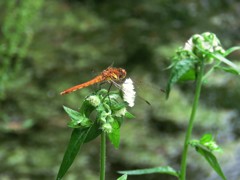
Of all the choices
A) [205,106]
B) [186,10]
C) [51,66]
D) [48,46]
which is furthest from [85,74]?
[186,10]

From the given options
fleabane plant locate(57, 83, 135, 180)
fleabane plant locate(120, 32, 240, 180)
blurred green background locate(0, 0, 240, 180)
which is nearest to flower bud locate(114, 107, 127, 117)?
fleabane plant locate(57, 83, 135, 180)

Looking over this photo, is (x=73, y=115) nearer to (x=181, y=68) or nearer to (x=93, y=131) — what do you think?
(x=93, y=131)

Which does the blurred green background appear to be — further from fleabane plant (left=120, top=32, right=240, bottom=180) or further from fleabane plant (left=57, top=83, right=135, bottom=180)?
fleabane plant (left=57, top=83, right=135, bottom=180)

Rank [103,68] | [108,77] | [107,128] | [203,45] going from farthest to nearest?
[103,68]
[203,45]
[108,77]
[107,128]

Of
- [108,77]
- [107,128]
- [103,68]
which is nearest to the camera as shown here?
[107,128]

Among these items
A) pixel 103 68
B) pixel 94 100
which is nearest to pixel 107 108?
pixel 94 100

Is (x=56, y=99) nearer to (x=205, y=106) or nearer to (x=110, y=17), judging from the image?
(x=205, y=106)
